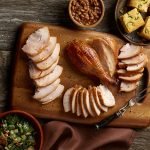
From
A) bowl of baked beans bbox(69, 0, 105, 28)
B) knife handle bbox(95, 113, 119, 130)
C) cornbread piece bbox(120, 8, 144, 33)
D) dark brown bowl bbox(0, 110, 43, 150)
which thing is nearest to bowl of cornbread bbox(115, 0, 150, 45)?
cornbread piece bbox(120, 8, 144, 33)

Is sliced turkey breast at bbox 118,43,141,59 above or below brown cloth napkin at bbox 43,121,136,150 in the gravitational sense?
above

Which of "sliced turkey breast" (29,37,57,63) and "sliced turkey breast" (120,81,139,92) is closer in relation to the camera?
"sliced turkey breast" (29,37,57,63)

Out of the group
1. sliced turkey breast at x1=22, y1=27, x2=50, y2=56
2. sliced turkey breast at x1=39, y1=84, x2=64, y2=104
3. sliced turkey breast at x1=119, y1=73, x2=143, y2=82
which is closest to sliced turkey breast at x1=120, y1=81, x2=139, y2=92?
sliced turkey breast at x1=119, y1=73, x2=143, y2=82

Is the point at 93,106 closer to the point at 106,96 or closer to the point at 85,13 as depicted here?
the point at 106,96

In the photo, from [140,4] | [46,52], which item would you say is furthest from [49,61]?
[140,4]

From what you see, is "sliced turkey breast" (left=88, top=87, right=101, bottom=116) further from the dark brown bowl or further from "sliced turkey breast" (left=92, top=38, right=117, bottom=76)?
the dark brown bowl

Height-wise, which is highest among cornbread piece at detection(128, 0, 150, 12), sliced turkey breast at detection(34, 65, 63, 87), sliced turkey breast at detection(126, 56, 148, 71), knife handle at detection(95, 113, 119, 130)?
cornbread piece at detection(128, 0, 150, 12)
